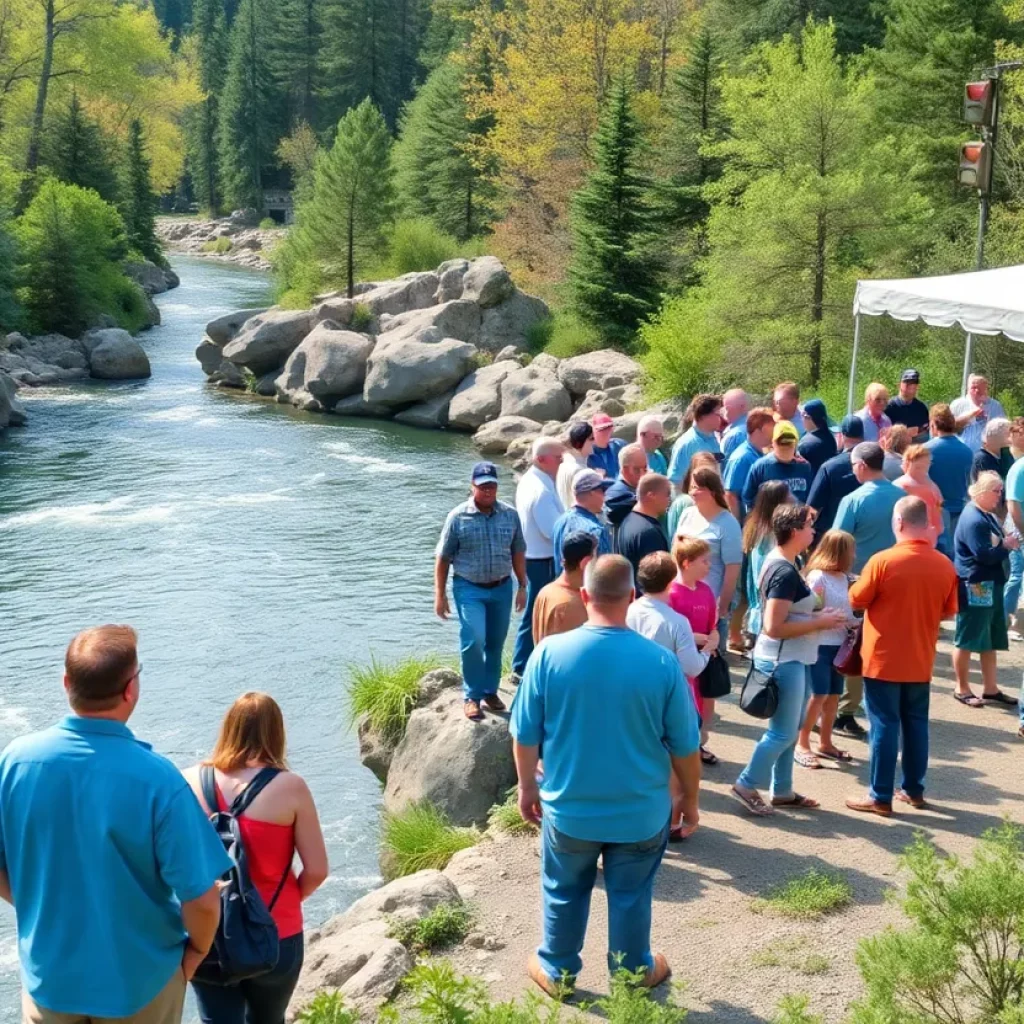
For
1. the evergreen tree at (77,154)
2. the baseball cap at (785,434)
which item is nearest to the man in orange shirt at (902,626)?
the baseball cap at (785,434)

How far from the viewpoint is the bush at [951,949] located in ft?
13.3

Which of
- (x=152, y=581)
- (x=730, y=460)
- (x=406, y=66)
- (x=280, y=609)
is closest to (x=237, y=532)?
(x=152, y=581)

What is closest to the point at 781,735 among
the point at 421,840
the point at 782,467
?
the point at 421,840

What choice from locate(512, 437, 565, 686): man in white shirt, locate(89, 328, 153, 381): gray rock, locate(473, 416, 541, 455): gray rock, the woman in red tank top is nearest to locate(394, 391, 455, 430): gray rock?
locate(473, 416, 541, 455): gray rock

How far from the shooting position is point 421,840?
7.70 meters

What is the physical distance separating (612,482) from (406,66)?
243ft

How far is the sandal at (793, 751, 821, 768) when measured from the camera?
7.57 m

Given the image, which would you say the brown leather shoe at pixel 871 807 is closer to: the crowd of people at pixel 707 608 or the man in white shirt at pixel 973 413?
the crowd of people at pixel 707 608

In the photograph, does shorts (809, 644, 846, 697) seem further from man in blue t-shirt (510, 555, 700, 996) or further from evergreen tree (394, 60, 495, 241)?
evergreen tree (394, 60, 495, 241)

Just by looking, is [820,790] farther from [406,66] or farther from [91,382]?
[406,66]

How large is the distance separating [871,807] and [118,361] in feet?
95.8

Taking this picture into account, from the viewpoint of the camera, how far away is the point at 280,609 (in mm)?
15109

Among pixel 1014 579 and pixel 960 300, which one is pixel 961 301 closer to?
pixel 960 300

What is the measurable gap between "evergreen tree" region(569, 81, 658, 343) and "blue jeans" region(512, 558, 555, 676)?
21.2 metres
